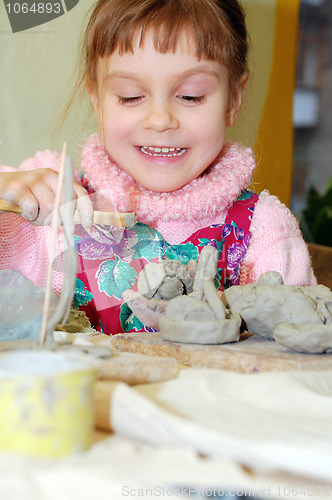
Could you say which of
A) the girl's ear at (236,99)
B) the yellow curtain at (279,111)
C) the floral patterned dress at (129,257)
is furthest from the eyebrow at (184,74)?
the yellow curtain at (279,111)

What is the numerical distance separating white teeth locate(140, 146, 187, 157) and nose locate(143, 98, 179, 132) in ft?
0.27

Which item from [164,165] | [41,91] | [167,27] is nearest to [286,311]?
[164,165]

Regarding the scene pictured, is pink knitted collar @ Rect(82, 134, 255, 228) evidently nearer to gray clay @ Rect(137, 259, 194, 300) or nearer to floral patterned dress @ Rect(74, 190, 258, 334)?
floral patterned dress @ Rect(74, 190, 258, 334)

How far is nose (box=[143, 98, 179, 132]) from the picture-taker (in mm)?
1089

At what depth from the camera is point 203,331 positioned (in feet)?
2.36

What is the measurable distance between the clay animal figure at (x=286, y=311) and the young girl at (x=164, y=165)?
32cm

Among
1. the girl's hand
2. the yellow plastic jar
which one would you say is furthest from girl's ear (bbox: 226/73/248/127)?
the yellow plastic jar

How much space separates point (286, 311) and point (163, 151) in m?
0.56

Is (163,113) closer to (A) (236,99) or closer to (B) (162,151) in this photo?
(B) (162,151)

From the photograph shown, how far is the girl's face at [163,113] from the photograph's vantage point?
1095 mm

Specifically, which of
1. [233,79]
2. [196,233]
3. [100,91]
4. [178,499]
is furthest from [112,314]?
[178,499]

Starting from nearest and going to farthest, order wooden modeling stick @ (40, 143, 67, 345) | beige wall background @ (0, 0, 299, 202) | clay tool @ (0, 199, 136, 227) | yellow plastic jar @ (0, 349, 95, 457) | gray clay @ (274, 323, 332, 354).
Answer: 1. yellow plastic jar @ (0, 349, 95, 457)
2. wooden modeling stick @ (40, 143, 67, 345)
3. gray clay @ (274, 323, 332, 354)
4. clay tool @ (0, 199, 136, 227)
5. beige wall background @ (0, 0, 299, 202)

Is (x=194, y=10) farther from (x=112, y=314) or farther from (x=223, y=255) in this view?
(x=112, y=314)

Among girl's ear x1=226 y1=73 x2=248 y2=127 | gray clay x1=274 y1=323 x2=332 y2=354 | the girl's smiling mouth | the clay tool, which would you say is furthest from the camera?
girl's ear x1=226 y1=73 x2=248 y2=127
